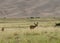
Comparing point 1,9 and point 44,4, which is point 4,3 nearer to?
point 1,9

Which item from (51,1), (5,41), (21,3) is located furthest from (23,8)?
(5,41)

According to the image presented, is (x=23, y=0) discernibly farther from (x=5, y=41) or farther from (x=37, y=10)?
(x=5, y=41)

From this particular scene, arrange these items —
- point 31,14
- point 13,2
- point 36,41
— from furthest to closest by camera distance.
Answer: point 13,2 → point 31,14 → point 36,41

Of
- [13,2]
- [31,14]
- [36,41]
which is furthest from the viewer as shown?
[13,2]

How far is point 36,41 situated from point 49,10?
3464 inches

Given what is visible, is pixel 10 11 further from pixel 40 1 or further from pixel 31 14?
pixel 40 1

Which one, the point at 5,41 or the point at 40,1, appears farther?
the point at 40,1

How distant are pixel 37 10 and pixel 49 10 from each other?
4.74 meters

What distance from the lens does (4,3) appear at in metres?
111

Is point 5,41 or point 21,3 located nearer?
point 5,41

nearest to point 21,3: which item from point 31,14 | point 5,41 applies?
point 31,14

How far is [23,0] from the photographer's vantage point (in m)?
115

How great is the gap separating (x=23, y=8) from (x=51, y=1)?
1218 cm

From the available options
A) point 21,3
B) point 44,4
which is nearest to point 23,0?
point 21,3
